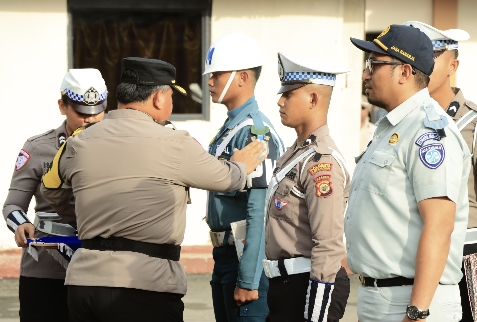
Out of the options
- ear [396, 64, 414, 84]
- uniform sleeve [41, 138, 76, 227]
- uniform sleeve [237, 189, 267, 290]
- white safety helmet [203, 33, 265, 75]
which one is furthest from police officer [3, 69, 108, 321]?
ear [396, 64, 414, 84]

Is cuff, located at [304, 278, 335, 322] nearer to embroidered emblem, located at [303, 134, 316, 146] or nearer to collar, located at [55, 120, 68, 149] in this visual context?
embroidered emblem, located at [303, 134, 316, 146]

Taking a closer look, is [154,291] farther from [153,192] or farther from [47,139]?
[47,139]

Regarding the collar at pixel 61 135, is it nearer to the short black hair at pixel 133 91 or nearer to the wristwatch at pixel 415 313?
the short black hair at pixel 133 91

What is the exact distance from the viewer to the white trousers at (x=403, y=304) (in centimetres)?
346

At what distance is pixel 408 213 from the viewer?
136 inches

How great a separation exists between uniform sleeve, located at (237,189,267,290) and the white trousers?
1233 mm

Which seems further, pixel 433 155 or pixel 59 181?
pixel 59 181

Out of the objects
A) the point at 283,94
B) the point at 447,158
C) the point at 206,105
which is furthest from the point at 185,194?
the point at 206,105

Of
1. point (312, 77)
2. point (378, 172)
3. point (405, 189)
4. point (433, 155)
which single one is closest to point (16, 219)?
point (312, 77)

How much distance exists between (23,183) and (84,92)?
2.21ft

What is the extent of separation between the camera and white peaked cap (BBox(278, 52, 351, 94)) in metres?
4.44

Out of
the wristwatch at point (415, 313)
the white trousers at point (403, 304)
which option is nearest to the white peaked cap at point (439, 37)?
the white trousers at point (403, 304)

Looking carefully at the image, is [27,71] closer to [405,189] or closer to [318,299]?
[318,299]

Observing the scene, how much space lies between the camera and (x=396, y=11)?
407 inches
